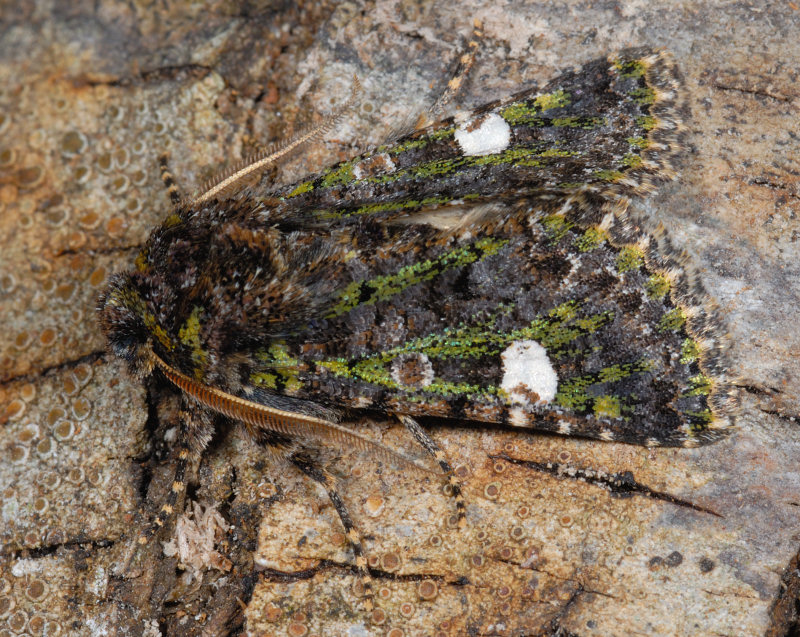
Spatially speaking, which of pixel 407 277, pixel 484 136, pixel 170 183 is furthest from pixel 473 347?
→ pixel 170 183

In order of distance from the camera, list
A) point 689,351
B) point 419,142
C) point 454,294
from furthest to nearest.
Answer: point 419,142 → point 454,294 → point 689,351

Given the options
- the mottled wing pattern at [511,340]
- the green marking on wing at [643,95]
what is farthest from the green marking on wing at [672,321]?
the green marking on wing at [643,95]

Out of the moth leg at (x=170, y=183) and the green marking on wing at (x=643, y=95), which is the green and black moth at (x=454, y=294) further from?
the moth leg at (x=170, y=183)

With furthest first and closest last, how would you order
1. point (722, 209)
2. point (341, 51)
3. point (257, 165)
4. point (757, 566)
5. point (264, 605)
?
point (341, 51) < point (257, 165) < point (722, 209) < point (264, 605) < point (757, 566)

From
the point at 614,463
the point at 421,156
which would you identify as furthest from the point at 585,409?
the point at 421,156

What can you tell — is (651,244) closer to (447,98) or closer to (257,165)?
(447,98)

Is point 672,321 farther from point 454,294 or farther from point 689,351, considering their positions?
point 454,294
